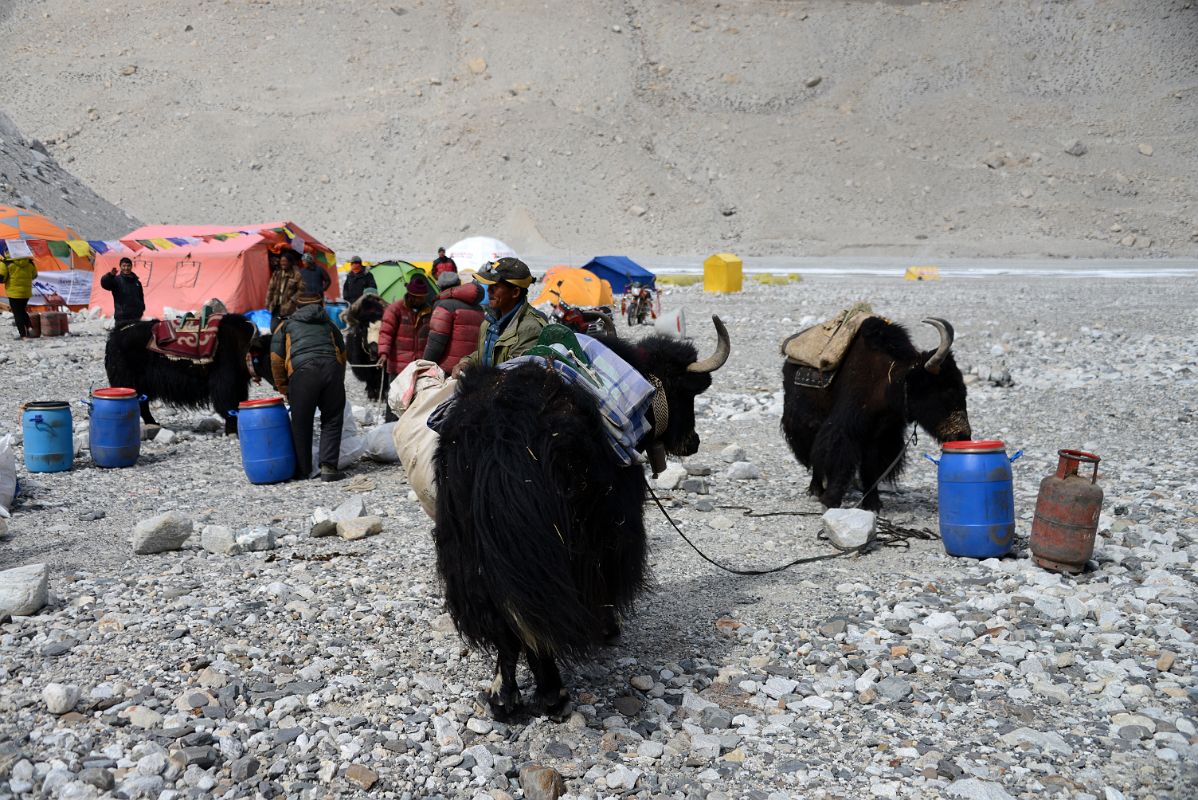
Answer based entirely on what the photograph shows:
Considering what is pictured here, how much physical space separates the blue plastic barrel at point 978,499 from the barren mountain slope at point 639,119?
121 ft

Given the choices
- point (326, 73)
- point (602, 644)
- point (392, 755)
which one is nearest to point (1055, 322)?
point (602, 644)

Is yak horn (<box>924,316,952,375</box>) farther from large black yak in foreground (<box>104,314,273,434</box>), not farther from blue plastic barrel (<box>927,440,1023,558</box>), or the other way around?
large black yak in foreground (<box>104,314,273,434</box>)

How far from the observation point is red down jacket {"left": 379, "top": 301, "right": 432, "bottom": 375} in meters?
7.82

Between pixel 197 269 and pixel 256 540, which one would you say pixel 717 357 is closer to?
pixel 256 540

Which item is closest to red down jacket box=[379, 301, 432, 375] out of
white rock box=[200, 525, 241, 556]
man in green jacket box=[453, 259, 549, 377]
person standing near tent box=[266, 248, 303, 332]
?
person standing near tent box=[266, 248, 303, 332]

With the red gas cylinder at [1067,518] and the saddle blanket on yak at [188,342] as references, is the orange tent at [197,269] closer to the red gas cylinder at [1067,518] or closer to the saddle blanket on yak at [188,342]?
the saddle blanket on yak at [188,342]

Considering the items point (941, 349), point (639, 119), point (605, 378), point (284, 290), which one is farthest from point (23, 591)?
point (639, 119)

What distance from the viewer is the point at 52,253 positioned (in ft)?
61.7

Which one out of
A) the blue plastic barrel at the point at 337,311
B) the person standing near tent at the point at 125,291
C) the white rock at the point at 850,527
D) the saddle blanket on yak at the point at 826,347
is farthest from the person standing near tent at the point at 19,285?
the white rock at the point at 850,527

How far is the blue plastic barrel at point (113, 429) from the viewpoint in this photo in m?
7.18

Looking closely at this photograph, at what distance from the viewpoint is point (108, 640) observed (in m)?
3.69

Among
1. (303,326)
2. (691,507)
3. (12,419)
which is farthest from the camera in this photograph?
(12,419)

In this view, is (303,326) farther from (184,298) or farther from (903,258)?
(903,258)

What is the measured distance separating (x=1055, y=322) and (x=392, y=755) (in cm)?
1356
